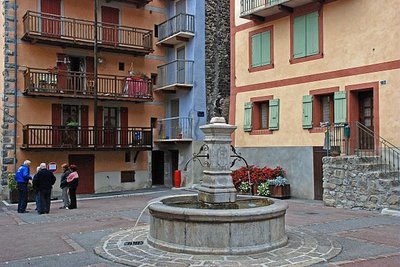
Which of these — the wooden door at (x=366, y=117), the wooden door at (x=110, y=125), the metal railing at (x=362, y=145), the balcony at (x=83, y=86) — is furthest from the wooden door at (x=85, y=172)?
the wooden door at (x=366, y=117)

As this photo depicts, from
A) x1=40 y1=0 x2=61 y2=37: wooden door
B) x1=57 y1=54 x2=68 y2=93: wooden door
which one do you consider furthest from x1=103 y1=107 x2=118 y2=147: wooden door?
x1=40 y1=0 x2=61 y2=37: wooden door

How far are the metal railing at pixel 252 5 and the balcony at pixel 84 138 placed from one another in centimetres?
828

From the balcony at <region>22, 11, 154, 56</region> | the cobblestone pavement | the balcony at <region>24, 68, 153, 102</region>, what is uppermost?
the balcony at <region>22, 11, 154, 56</region>

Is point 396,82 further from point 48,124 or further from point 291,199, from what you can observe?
point 48,124

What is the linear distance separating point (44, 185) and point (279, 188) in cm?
896

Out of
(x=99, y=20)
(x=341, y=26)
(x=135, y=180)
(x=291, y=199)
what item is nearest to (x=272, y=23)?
(x=341, y=26)

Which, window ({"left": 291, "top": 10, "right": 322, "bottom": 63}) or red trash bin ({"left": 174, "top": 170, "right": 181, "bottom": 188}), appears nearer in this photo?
window ({"left": 291, "top": 10, "right": 322, "bottom": 63})

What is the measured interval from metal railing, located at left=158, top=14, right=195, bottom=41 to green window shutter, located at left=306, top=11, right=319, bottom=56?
7919mm

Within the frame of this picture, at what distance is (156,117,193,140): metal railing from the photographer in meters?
24.2

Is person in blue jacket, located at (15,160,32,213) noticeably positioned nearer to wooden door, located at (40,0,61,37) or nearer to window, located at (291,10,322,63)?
wooden door, located at (40,0,61,37)

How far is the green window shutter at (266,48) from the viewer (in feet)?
65.1

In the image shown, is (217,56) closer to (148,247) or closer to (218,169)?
(218,169)

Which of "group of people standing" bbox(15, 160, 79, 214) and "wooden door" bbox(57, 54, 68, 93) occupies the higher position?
"wooden door" bbox(57, 54, 68, 93)

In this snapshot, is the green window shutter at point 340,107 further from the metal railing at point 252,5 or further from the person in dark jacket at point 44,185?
the person in dark jacket at point 44,185
